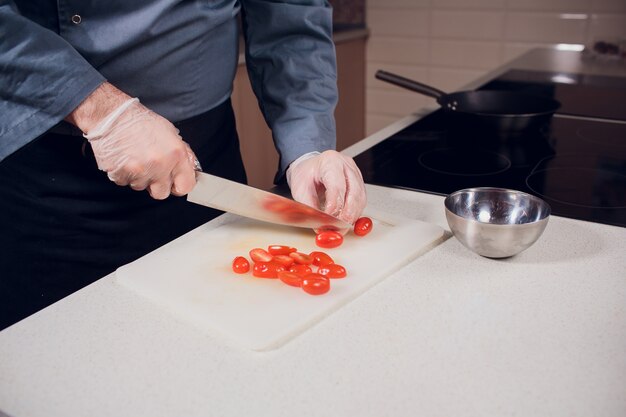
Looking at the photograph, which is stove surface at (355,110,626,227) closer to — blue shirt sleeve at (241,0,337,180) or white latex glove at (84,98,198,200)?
blue shirt sleeve at (241,0,337,180)

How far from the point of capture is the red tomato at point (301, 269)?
0.72 metres

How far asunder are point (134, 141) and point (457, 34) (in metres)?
1.80

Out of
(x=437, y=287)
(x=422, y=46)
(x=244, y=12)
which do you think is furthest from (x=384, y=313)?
(x=422, y=46)

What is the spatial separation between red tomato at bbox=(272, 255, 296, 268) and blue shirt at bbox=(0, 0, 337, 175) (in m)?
0.30

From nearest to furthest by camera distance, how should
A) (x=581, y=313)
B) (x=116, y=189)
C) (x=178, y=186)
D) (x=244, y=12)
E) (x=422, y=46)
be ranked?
(x=581, y=313) < (x=178, y=186) < (x=116, y=189) < (x=244, y=12) < (x=422, y=46)

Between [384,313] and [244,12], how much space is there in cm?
69

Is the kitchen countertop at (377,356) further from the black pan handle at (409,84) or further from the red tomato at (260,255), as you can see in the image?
the black pan handle at (409,84)

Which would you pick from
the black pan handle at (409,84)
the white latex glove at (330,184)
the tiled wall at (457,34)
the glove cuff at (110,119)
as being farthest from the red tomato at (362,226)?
the tiled wall at (457,34)

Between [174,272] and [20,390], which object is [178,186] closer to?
[174,272]

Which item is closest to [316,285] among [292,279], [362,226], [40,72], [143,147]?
[292,279]

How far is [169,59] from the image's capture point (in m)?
1.02

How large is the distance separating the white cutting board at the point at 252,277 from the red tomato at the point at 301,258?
40 millimetres

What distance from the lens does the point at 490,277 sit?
2.44 feet

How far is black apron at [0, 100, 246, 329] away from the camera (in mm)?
1003
